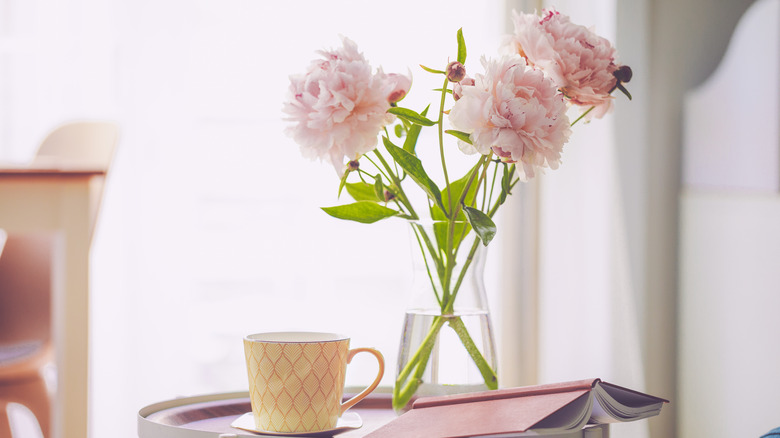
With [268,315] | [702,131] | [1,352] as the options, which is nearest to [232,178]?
[268,315]

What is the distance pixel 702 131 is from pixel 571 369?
688 millimetres

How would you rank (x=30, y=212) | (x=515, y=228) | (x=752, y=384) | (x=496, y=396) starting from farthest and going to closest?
(x=515, y=228) → (x=752, y=384) → (x=30, y=212) → (x=496, y=396)

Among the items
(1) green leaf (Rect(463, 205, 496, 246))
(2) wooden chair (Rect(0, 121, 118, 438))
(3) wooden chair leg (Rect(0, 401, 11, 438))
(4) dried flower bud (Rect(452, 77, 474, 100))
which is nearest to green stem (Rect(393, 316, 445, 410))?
(1) green leaf (Rect(463, 205, 496, 246))

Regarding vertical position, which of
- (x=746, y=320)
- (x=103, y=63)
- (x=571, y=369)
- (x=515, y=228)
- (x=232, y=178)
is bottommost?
(x=571, y=369)

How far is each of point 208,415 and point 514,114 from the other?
1.68 ft

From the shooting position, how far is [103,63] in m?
2.18

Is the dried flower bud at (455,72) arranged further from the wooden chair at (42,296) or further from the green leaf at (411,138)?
the wooden chair at (42,296)

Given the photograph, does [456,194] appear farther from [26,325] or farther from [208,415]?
[26,325]

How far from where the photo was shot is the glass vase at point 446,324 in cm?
81

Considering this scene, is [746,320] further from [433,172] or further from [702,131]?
[433,172]

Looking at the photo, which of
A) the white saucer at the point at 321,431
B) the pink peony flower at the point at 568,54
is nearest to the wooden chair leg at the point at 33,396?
the white saucer at the point at 321,431

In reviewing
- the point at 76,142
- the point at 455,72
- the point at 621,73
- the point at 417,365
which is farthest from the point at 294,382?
the point at 76,142

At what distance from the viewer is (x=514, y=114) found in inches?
28.0

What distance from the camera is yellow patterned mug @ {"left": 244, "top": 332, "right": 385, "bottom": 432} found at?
75 centimetres
